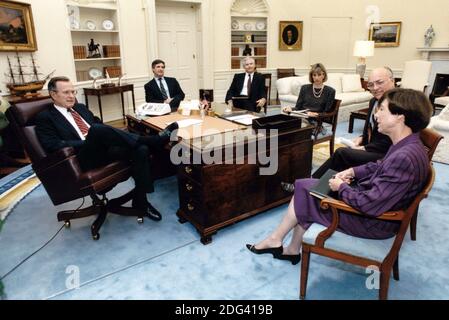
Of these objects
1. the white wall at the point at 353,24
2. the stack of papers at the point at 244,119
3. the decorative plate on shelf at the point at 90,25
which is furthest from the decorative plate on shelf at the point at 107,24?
the stack of papers at the point at 244,119

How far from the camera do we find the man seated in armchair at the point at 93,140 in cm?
244

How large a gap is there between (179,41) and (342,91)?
357 centimetres

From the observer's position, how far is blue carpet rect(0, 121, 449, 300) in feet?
6.40

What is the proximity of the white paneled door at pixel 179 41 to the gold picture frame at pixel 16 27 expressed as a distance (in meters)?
2.54

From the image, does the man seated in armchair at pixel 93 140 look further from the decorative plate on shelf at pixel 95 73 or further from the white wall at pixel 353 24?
the white wall at pixel 353 24

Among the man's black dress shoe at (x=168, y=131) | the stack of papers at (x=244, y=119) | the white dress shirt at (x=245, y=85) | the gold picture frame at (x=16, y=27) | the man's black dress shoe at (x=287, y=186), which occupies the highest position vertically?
the gold picture frame at (x=16, y=27)

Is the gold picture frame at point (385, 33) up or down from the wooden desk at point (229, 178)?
up

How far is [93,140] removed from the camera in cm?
243

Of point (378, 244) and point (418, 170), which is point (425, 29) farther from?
point (418, 170)

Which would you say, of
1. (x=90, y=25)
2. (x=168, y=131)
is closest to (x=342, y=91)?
(x=90, y=25)

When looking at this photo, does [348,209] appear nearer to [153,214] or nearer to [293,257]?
[293,257]

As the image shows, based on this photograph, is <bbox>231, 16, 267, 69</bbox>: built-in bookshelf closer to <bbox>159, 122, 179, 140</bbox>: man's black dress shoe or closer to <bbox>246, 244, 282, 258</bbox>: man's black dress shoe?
<bbox>159, 122, 179, 140</bbox>: man's black dress shoe

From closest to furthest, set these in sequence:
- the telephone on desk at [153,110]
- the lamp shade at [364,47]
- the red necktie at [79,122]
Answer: the red necktie at [79,122] → the telephone on desk at [153,110] → the lamp shade at [364,47]
